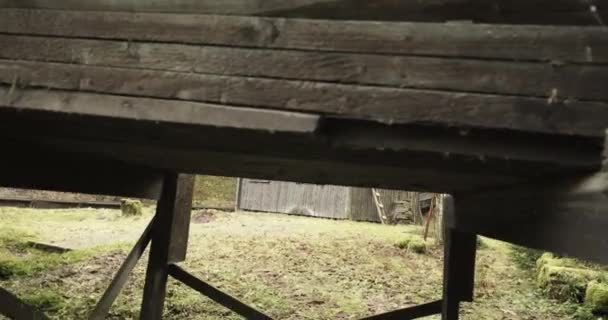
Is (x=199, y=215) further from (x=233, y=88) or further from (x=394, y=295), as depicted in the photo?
(x=233, y=88)

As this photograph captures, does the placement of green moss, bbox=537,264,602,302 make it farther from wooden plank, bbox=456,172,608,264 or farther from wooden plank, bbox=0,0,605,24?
wooden plank, bbox=0,0,605,24

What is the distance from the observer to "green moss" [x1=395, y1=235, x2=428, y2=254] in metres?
11.1

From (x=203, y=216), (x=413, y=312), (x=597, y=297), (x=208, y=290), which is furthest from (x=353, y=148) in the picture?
(x=203, y=216)

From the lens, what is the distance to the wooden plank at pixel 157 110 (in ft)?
6.24

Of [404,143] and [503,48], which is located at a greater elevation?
[503,48]

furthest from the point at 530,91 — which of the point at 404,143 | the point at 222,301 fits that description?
the point at 222,301

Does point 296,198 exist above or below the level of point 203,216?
above

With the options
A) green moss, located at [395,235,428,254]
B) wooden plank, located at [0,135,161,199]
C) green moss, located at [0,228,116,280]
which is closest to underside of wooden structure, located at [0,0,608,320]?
wooden plank, located at [0,135,161,199]

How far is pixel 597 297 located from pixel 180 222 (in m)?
6.48

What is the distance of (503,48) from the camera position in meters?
1.82

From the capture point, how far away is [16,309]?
148 inches

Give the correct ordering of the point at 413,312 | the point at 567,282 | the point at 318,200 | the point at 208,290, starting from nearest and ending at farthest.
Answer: the point at 413,312 < the point at 208,290 < the point at 567,282 < the point at 318,200

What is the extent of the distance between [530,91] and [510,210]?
3.47 ft

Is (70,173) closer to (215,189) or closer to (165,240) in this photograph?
(165,240)
